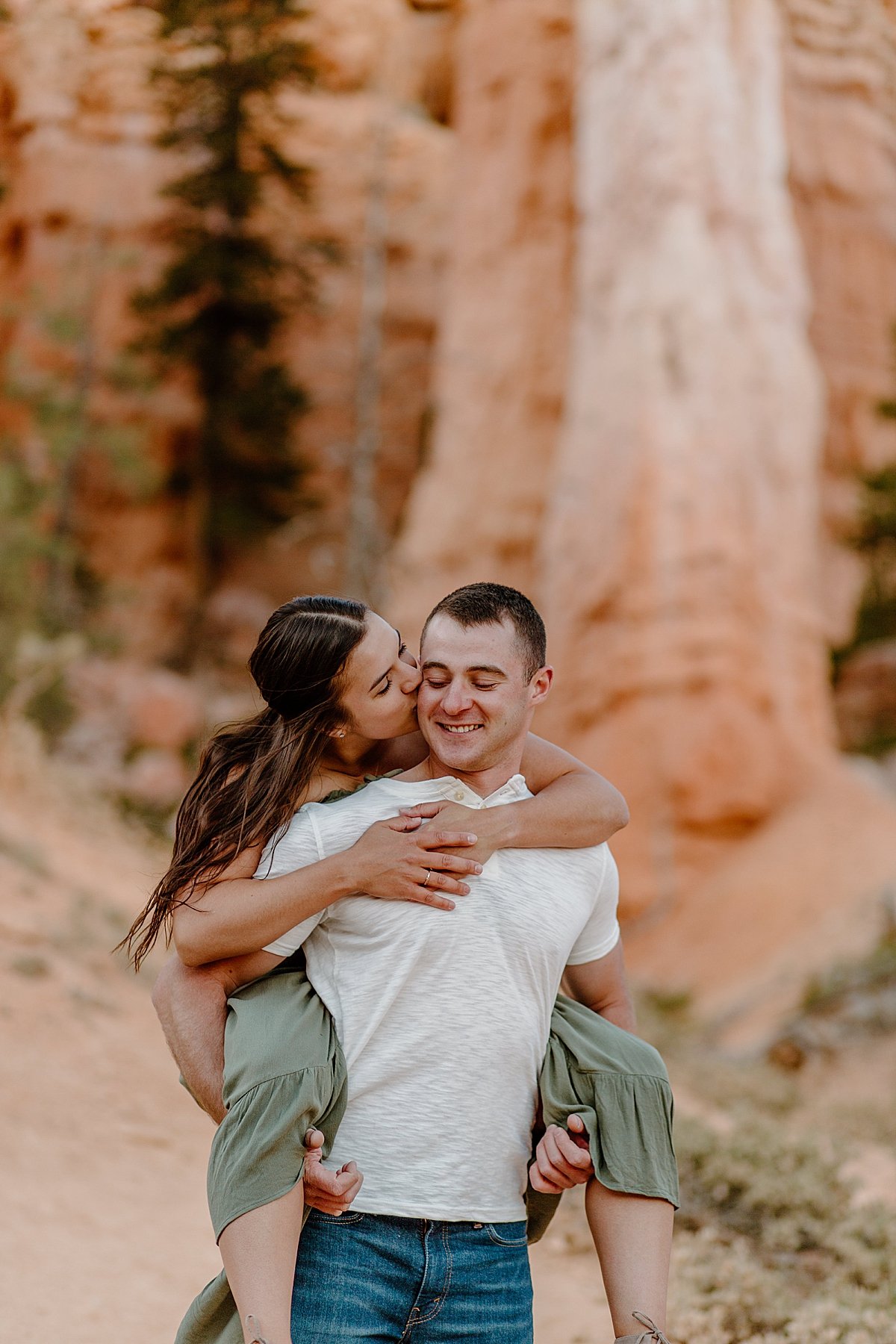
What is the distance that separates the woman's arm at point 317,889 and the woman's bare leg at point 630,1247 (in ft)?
1.85

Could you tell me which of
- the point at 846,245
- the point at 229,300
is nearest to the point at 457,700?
the point at 229,300

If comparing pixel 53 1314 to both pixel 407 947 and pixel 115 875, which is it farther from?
pixel 115 875

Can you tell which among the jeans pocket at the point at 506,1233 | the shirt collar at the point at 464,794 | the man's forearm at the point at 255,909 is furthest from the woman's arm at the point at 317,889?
the jeans pocket at the point at 506,1233

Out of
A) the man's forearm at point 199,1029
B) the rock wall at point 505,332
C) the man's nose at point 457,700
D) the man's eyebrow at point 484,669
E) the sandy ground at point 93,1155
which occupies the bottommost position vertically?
the sandy ground at point 93,1155

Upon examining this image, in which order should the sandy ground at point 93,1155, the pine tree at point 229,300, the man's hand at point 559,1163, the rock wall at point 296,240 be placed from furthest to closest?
Result: the rock wall at point 296,240
the pine tree at point 229,300
the sandy ground at point 93,1155
the man's hand at point 559,1163

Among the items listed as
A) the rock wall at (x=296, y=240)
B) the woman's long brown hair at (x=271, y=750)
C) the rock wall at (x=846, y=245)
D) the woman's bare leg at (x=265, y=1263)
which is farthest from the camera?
the rock wall at (x=846, y=245)

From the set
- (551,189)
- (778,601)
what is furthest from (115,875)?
(551,189)

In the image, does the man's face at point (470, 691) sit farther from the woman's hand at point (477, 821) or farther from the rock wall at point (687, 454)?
the rock wall at point (687, 454)

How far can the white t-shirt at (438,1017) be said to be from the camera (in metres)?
2.09

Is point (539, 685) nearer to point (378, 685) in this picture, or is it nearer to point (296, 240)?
point (378, 685)

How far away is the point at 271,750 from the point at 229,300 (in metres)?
16.4

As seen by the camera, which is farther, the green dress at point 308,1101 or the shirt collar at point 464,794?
the shirt collar at point 464,794

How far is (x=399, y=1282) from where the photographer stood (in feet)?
6.73

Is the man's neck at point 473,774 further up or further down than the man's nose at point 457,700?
further down
